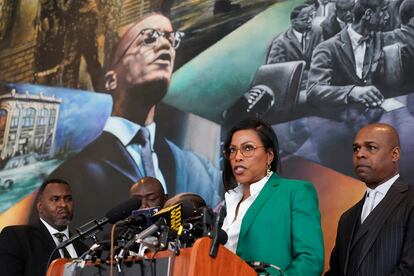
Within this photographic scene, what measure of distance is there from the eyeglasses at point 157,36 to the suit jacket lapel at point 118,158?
107 centimetres

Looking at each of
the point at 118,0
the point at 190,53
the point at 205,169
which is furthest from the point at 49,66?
the point at 205,169

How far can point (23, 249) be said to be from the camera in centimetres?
597

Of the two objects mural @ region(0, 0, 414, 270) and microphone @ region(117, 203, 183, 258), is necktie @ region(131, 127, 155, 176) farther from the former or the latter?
microphone @ region(117, 203, 183, 258)

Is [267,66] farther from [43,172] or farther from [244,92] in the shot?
[43,172]

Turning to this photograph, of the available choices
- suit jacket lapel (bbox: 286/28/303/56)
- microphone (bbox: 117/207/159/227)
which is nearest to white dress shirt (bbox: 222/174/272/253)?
microphone (bbox: 117/207/159/227)

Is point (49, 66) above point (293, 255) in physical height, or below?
above

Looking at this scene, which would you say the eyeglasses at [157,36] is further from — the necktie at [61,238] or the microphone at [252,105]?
the necktie at [61,238]

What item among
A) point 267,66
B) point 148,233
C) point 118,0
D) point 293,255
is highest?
point 118,0

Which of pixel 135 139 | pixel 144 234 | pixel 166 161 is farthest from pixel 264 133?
pixel 135 139

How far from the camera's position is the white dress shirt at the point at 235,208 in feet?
12.7

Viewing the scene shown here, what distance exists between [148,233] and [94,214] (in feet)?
15.9

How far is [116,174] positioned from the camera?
8.09 meters

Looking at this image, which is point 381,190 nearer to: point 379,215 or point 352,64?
point 379,215

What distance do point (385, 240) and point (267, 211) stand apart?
0.77m
